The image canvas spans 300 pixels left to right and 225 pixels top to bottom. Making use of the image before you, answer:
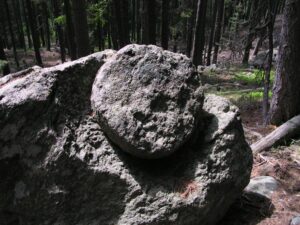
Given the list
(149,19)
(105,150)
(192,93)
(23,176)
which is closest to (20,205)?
(23,176)

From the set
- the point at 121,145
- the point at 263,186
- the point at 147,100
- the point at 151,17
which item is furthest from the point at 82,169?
the point at 151,17

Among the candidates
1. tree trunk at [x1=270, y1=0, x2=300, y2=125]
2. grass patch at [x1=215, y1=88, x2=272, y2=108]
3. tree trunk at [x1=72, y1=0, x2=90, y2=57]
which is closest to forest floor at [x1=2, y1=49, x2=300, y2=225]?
tree trunk at [x1=270, y1=0, x2=300, y2=125]

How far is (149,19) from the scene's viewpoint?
1464 cm

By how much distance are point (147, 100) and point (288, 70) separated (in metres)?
4.01

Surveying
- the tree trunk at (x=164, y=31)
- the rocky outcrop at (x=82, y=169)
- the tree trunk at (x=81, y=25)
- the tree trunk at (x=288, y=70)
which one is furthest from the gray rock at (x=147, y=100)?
the tree trunk at (x=164, y=31)

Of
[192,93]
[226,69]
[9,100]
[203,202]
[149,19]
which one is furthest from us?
[226,69]

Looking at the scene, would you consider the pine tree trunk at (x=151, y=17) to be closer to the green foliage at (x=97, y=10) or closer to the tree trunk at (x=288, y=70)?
the green foliage at (x=97, y=10)

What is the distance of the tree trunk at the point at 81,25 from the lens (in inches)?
412

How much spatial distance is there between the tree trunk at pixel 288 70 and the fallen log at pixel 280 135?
34 centimetres

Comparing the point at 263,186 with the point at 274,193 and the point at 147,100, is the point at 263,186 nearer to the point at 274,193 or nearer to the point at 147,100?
the point at 274,193

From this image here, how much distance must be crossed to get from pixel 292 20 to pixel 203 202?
14.2ft

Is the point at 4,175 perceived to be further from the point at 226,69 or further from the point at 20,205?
the point at 226,69

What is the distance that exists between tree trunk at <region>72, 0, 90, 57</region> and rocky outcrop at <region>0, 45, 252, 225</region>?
6967 mm

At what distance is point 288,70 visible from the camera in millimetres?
6719
